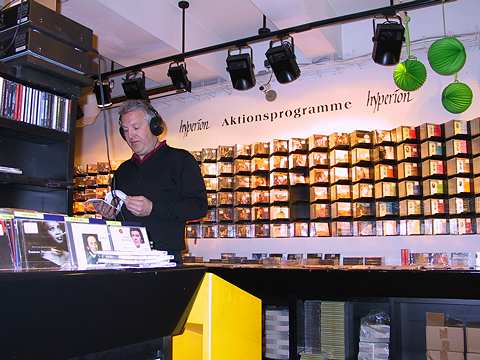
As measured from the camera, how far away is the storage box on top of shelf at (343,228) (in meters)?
5.32

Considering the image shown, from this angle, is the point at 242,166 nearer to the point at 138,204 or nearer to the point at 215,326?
the point at 138,204

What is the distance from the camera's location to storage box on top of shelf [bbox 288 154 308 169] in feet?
18.4

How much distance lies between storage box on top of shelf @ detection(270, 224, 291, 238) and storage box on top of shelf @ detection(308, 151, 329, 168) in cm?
78

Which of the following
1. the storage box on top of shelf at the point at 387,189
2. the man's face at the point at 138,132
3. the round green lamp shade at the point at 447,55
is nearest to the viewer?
the man's face at the point at 138,132

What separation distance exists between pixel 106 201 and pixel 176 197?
0.39m

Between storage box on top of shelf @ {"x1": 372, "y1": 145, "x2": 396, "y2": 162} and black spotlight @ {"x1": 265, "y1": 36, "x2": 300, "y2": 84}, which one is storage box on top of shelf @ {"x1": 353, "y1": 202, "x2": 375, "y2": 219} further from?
black spotlight @ {"x1": 265, "y1": 36, "x2": 300, "y2": 84}

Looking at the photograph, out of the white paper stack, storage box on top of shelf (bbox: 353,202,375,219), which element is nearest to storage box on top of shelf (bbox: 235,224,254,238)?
storage box on top of shelf (bbox: 353,202,375,219)

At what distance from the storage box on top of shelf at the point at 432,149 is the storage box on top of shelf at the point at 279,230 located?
1.68 metres

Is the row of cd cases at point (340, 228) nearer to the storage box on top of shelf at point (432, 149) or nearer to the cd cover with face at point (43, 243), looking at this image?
the storage box on top of shelf at point (432, 149)

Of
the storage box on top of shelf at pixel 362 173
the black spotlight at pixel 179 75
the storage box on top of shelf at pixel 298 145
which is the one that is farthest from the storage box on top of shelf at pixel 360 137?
the black spotlight at pixel 179 75

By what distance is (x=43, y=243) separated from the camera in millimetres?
1345

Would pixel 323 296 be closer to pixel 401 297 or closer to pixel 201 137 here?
pixel 401 297

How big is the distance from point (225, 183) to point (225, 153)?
39cm

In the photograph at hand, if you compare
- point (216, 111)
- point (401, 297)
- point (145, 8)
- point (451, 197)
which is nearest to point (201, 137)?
point (216, 111)
